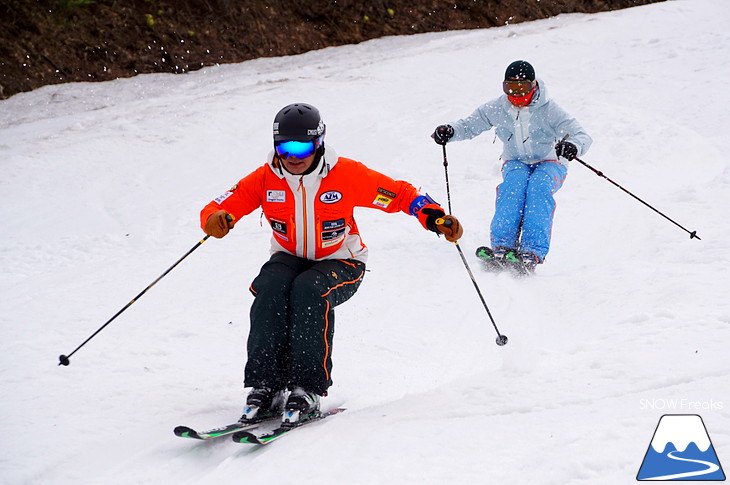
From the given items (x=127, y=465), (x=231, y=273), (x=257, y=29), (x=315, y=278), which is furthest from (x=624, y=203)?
(x=257, y=29)

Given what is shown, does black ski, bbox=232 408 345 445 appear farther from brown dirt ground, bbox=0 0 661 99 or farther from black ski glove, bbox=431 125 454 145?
brown dirt ground, bbox=0 0 661 99

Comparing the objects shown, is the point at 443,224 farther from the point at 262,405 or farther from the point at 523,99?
the point at 523,99

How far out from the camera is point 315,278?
13.0ft

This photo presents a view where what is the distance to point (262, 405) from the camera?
153 inches

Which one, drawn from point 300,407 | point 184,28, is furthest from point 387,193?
point 184,28

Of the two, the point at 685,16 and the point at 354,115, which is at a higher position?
the point at 685,16

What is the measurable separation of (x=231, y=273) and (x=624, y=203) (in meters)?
4.41

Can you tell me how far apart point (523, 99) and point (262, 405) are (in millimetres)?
4103

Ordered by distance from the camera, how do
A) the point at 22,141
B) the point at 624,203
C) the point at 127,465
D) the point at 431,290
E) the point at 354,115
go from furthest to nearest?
the point at 354,115 < the point at 22,141 < the point at 624,203 < the point at 431,290 < the point at 127,465

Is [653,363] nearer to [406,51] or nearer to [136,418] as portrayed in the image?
[136,418]

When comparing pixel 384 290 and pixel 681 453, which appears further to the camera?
pixel 384 290

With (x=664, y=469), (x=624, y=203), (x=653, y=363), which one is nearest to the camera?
(x=664, y=469)

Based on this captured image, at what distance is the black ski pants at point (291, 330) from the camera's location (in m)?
3.90

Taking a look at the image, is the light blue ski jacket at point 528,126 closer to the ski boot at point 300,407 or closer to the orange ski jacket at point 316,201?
the orange ski jacket at point 316,201
